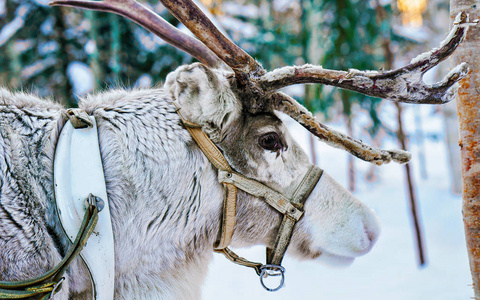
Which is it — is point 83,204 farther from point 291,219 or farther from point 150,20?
point 150,20

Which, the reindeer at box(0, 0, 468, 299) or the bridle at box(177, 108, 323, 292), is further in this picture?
the bridle at box(177, 108, 323, 292)

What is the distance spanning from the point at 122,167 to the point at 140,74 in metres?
7.20

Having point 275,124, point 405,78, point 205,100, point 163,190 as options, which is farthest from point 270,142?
point 405,78

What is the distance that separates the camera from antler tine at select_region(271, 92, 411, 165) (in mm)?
2172

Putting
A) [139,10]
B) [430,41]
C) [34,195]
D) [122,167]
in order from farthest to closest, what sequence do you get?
[430,41] → [139,10] → [122,167] → [34,195]

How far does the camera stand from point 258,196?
2119mm

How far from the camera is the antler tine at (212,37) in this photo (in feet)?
6.41

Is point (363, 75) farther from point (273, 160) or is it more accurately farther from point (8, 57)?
point (8, 57)

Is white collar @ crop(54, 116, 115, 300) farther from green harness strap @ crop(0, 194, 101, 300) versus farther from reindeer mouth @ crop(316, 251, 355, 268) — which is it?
reindeer mouth @ crop(316, 251, 355, 268)

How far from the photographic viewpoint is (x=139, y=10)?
8.03ft

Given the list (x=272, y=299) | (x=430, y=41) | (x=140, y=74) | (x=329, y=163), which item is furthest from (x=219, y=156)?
(x=329, y=163)

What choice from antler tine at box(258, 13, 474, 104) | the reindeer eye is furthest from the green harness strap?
antler tine at box(258, 13, 474, 104)

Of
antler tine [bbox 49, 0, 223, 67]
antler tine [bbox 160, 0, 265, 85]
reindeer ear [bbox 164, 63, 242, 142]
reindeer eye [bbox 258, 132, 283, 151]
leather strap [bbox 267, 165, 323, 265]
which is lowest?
leather strap [bbox 267, 165, 323, 265]

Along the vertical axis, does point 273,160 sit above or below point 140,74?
below
